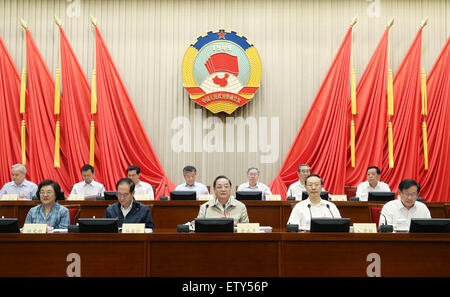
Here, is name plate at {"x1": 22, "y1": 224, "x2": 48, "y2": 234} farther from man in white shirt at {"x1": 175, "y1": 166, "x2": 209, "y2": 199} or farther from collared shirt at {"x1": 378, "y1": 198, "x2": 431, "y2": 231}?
man in white shirt at {"x1": 175, "y1": 166, "x2": 209, "y2": 199}

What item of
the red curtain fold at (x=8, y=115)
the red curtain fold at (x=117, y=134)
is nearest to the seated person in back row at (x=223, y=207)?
the red curtain fold at (x=117, y=134)

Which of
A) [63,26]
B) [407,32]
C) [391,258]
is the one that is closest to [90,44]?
[63,26]

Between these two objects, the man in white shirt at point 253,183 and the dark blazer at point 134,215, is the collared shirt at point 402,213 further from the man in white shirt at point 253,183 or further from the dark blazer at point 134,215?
the man in white shirt at point 253,183

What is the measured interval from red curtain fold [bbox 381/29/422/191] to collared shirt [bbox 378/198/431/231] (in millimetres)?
2993

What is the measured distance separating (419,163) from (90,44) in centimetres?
519

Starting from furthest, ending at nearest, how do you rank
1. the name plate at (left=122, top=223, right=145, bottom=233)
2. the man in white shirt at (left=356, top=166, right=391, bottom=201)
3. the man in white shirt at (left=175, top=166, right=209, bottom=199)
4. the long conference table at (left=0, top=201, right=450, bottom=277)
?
1. the man in white shirt at (left=175, top=166, right=209, bottom=199)
2. the man in white shirt at (left=356, top=166, right=391, bottom=201)
3. the name plate at (left=122, top=223, right=145, bottom=233)
4. the long conference table at (left=0, top=201, right=450, bottom=277)

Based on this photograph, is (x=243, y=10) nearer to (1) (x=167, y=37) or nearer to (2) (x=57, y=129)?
(1) (x=167, y=37)

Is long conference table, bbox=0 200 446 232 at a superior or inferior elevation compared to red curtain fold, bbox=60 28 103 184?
inferior

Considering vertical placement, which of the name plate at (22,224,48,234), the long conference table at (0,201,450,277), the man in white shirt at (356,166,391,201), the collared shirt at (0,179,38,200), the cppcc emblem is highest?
Result: the cppcc emblem

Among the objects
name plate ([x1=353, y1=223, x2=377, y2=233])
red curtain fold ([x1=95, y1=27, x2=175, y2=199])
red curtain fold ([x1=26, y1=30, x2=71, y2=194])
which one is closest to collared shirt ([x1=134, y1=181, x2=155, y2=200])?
red curtain fold ([x1=95, y1=27, x2=175, y2=199])

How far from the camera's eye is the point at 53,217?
3.45 m

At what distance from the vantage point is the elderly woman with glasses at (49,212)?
11.3 ft

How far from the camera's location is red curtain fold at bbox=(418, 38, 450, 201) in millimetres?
6473

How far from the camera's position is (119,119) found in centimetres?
646
